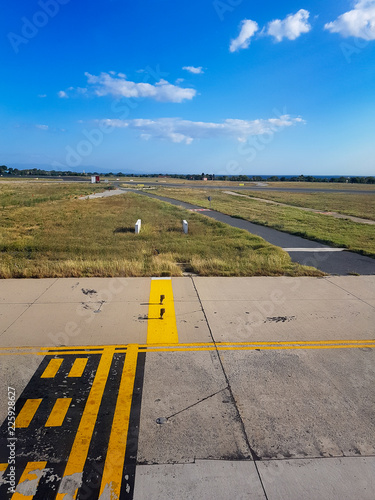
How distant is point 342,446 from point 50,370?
3.90 metres

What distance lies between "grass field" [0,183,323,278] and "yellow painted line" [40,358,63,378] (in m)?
4.25

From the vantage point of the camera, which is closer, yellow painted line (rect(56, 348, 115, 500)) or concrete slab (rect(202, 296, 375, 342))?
yellow painted line (rect(56, 348, 115, 500))

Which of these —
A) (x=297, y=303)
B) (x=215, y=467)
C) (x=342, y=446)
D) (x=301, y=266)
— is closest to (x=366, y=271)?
(x=301, y=266)

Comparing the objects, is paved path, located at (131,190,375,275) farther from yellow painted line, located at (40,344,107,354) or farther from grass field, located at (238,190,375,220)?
grass field, located at (238,190,375,220)

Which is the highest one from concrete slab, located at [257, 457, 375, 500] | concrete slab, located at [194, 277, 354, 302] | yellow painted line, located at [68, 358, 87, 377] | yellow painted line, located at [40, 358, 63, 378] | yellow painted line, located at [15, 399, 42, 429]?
concrete slab, located at [257, 457, 375, 500]

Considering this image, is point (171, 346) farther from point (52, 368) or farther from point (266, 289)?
point (266, 289)

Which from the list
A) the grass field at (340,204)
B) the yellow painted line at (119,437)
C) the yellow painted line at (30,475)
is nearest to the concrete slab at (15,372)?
the yellow painted line at (30,475)

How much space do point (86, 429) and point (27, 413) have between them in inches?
32.3

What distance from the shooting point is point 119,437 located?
3.29 metres

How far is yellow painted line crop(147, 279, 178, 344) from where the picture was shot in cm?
538

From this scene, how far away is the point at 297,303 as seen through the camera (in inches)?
278

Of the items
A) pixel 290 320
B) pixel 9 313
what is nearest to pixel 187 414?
pixel 290 320

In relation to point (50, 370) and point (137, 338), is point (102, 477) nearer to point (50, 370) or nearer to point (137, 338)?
point (50, 370)

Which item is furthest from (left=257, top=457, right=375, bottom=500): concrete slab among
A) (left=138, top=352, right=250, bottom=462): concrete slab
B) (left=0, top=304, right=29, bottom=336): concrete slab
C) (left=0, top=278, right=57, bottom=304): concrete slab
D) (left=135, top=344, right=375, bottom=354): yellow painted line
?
(left=0, top=278, right=57, bottom=304): concrete slab
